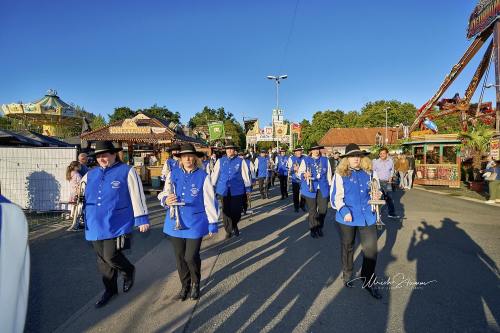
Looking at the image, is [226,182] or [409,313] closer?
[409,313]

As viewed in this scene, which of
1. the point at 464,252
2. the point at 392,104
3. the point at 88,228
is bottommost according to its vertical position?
the point at 464,252

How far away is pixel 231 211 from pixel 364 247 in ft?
11.2

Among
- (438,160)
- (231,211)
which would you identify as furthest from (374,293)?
(438,160)

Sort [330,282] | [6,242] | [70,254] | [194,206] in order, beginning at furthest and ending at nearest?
1. [70,254]
2. [330,282]
3. [194,206]
4. [6,242]

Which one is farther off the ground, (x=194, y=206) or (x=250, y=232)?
(x=194, y=206)

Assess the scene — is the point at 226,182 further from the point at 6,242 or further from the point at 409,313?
the point at 6,242

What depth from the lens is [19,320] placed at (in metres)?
1.24

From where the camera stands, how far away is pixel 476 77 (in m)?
35.3

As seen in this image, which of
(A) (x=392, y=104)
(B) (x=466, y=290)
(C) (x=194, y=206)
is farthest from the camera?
(A) (x=392, y=104)

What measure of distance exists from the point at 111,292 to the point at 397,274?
3.98 m

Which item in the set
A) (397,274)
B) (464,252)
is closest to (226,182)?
(397,274)

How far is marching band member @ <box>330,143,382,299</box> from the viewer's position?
378 cm

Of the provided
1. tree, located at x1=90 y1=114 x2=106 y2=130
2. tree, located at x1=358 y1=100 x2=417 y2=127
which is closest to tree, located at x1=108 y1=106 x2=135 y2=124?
A: tree, located at x1=90 y1=114 x2=106 y2=130

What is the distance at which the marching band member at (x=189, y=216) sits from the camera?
359cm
